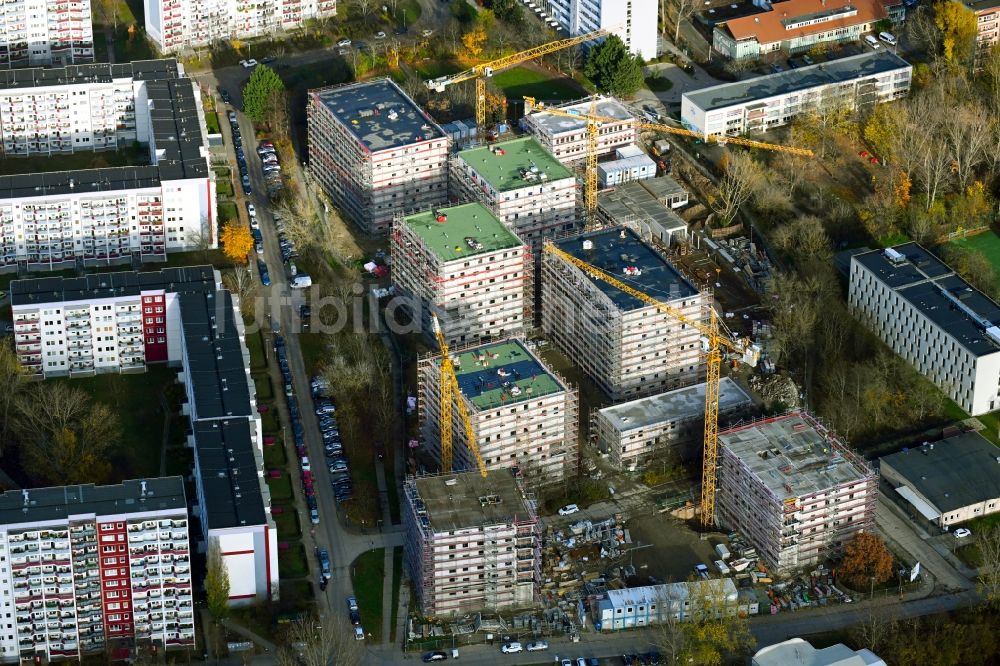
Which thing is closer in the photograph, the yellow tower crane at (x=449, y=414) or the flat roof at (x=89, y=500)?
the flat roof at (x=89, y=500)

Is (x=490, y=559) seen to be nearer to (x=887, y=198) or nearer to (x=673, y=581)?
(x=673, y=581)

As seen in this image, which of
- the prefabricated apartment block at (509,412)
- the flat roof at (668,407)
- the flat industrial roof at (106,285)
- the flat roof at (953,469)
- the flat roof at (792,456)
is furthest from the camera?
the flat industrial roof at (106,285)

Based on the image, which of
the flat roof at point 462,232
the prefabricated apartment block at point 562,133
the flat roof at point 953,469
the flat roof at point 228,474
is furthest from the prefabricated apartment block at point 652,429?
the prefabricated apartment block at point 562,133

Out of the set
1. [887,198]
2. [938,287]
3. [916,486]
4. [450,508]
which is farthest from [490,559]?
[887,198]

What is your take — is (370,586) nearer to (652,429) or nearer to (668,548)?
(668,548)

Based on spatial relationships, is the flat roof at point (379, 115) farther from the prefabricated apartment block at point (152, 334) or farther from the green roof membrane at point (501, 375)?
the green roof membrane at point (501, 375)

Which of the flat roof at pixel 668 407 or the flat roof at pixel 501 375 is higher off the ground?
the flat roof at pixel 501 375

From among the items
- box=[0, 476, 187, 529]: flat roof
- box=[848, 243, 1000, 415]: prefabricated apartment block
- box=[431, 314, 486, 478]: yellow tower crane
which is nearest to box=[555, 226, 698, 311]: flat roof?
box=[431, 314, 486, 478]: yellow tower crane

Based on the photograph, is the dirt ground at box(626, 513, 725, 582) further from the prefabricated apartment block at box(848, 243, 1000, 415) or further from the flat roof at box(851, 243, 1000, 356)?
the flat roof at box(851, 243, 1000, 356)
